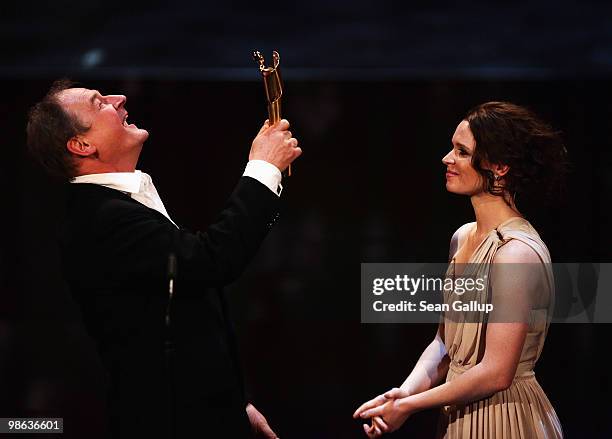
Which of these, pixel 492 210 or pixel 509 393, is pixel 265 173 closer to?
pixel 492 210

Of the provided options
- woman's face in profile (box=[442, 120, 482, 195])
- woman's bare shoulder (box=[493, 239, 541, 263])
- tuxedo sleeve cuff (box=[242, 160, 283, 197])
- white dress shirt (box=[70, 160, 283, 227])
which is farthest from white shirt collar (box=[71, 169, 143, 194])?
woman's bare shoulder (box=[493, 239, 541, 263])

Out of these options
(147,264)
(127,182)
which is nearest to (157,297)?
(147,264)

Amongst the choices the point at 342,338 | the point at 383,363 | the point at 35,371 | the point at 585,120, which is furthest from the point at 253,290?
the point at 585,120

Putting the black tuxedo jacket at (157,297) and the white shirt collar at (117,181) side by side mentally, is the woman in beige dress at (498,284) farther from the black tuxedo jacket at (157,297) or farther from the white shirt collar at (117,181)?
the white shirt collar at (117,181)

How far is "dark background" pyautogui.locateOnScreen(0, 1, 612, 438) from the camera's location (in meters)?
3.11

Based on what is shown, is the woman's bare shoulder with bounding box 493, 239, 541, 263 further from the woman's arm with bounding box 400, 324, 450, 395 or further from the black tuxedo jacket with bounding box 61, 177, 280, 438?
the black tuxedo jacket with bounding box 61, 177, 280, 438

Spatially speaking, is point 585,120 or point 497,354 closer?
point 497,354

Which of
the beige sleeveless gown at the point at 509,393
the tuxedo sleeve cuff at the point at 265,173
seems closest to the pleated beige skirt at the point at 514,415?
the beige sleeveless gown at the point at 509,393

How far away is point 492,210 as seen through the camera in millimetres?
1854

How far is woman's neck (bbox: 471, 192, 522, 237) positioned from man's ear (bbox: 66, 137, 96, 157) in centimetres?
93

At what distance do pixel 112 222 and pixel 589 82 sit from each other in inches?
91.0

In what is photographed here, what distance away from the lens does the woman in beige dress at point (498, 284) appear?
1717 millimetres

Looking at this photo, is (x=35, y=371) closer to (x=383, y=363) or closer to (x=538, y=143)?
(x=383, y=363)

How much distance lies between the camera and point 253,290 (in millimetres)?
3508
